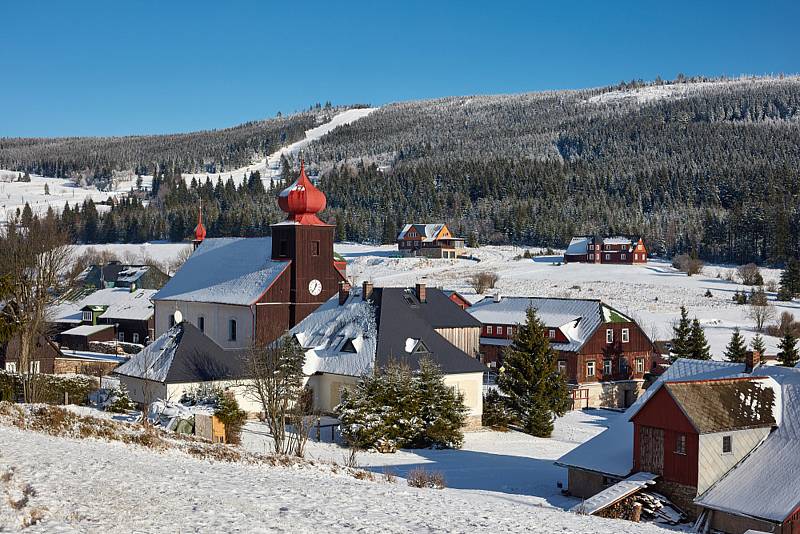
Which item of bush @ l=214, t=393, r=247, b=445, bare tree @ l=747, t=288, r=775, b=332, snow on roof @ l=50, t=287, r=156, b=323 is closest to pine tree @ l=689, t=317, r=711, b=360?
bare tree @ l=747, t=288, r=775, b=332

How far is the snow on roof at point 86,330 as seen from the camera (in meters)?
67.9

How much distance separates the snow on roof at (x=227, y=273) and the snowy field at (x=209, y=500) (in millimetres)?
Result: 28371

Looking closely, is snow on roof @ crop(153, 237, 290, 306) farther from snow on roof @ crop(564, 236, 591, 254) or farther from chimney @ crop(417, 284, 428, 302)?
snow on roof @ crop(564, 236, 591, 254)

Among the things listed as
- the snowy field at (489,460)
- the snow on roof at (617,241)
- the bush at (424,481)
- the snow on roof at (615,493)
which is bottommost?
the snowy field at (489,460)

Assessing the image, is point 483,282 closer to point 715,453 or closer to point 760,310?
point 760,310

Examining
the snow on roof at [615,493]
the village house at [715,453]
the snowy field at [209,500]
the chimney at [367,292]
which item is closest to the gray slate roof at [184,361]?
the chimney at [367,292]

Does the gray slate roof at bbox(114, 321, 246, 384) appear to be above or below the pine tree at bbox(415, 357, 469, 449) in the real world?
above

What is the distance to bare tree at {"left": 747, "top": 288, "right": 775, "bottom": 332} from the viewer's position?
7288cm

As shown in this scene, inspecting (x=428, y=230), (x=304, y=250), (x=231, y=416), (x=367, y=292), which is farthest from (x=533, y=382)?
(x=428, y=230)

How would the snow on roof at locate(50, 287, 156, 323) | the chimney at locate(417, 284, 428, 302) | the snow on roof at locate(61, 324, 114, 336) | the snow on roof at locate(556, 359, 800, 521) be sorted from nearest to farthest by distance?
1. the snow on roof at locate(556, 359, 800, 521)
2. the chimney at locate(417, 284, 428, 302)
3. the snow on roof at locate(61, 324, 114, 336)
4. the snow on roof at locate(50, 287, 156, 323)

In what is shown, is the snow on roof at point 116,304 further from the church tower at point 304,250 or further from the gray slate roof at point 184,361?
the gray slate roof at point 184,361

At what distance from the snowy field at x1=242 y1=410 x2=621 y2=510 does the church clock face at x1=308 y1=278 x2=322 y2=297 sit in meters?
13.1

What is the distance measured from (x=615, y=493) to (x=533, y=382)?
16.6 metres

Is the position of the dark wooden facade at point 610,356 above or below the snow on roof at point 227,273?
below
